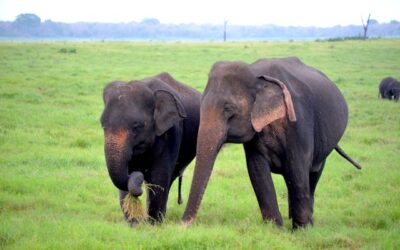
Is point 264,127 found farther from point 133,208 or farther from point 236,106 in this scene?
point 133,208

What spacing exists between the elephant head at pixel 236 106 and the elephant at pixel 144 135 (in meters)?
0.73

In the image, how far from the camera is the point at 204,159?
689cm

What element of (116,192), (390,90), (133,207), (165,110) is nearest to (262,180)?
(165,110)

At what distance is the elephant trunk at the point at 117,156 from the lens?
712 centimetres

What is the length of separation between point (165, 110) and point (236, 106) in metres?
1.00

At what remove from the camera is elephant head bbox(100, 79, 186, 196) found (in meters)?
7.15

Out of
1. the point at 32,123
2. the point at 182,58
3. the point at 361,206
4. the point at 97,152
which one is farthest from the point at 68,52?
the point at 361,206

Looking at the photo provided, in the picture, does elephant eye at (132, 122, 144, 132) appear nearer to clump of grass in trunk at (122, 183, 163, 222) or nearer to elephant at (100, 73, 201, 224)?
elephant at (100, 73, 201, 224)

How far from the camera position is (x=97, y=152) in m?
13.4

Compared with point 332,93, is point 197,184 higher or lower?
lower

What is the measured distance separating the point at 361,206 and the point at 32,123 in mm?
9256

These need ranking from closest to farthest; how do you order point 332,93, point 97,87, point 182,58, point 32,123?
1. point 332,93
2. point 32,123
3. point 97,87
4. point 182,58

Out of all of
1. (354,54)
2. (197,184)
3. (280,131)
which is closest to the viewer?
(197,184)

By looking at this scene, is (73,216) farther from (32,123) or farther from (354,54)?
(354,54)
